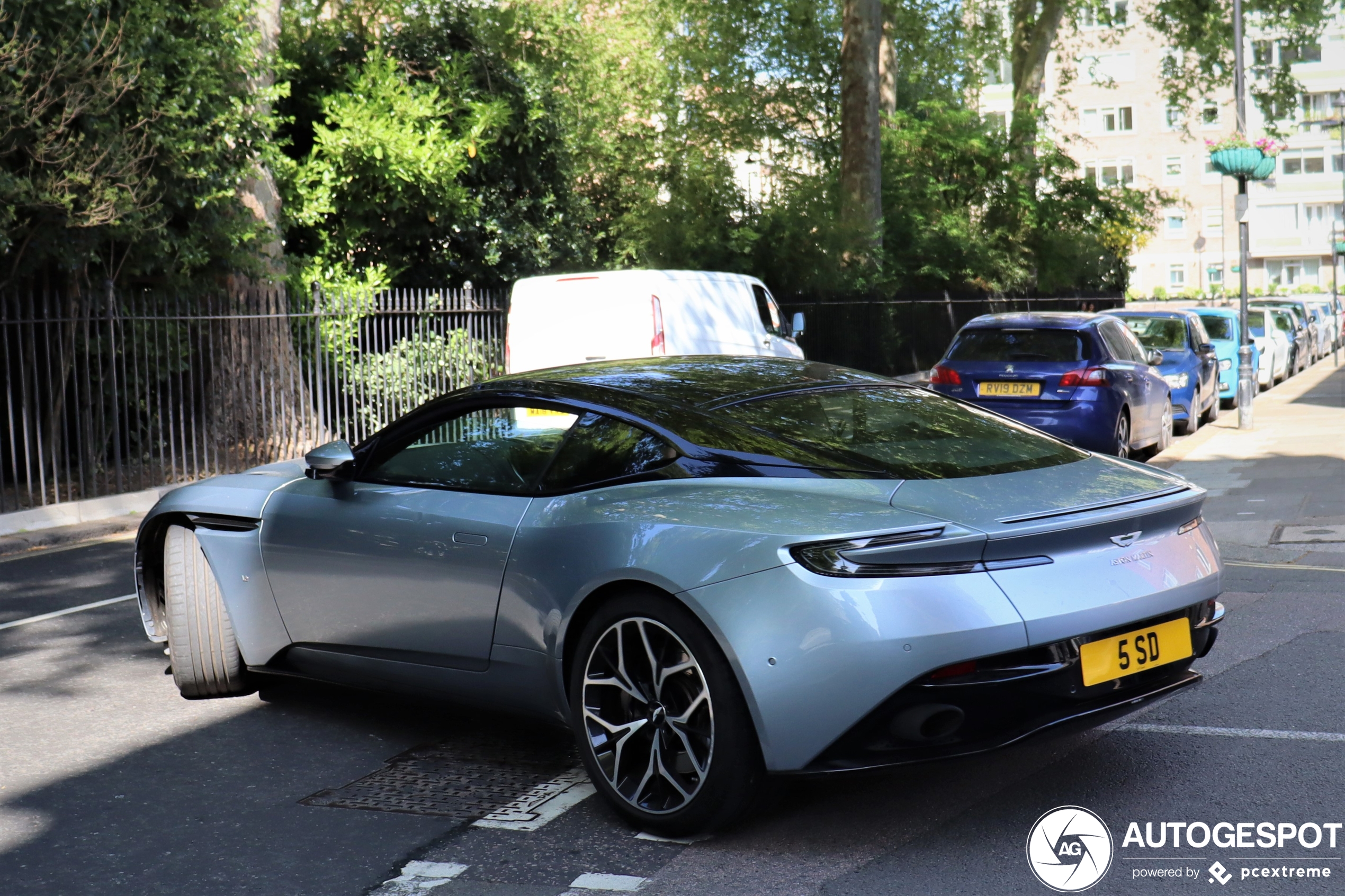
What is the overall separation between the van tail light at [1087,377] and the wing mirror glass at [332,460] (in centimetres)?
951

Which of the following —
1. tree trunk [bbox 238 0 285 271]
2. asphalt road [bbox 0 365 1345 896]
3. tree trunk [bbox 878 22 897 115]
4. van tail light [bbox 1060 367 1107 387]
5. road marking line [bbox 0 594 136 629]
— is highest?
tree trunk [bbox 878 22 897 115]

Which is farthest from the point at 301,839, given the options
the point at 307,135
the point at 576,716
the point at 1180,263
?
the point at 1180,263

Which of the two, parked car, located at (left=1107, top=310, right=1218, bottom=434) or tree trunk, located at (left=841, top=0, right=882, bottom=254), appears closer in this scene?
parked car, located at (left=1107, top=310, right=1218, bottom=434)

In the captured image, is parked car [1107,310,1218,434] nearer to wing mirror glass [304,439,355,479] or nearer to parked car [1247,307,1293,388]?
Result: parked car [1247,307,1293,388]

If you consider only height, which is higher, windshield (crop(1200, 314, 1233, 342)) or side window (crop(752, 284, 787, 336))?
side window (crop(752, 284, 787, 336))

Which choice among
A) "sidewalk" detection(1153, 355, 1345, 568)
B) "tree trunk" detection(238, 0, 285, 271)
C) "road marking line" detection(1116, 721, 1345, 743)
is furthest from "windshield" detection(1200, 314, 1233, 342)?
"road marking line" detection(1116, 721, 1345, 743)

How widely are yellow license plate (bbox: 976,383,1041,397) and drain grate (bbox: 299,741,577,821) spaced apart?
9.44 metres

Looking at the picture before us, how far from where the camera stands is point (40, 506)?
1208 cm

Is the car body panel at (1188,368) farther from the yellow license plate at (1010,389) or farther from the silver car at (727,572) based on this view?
the silver car at (727,572)

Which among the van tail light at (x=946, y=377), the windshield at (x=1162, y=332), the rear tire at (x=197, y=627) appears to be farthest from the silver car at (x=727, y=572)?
the windshield at (x=1162, y=332)

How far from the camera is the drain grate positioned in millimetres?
4465

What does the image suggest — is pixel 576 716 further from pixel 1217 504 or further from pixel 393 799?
pixel 1217 504

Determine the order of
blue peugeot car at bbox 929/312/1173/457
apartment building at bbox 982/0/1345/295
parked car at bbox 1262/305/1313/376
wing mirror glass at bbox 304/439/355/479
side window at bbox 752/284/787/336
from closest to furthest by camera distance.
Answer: wing mirror glass at bbox 304/439/355/479
blue peugeot car at bbox 929/312/1173/457
side window at bbox 752/284/787/336
parked car at bbox 1262/305/1313/376
apartment building at bbox 982/0/1345/295

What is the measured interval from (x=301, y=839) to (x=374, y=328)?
41.9 ft
